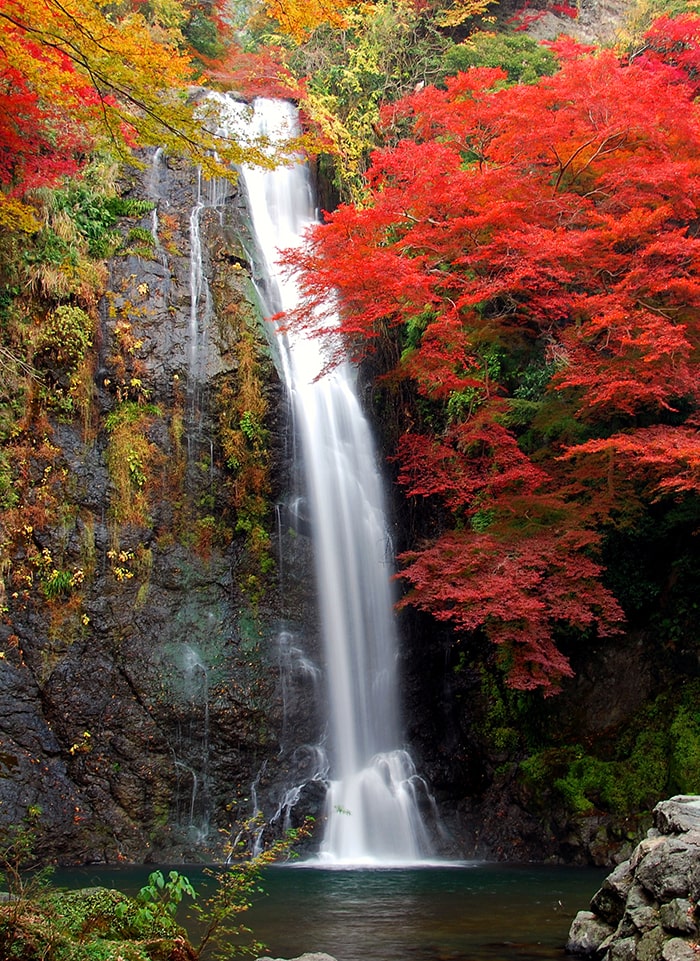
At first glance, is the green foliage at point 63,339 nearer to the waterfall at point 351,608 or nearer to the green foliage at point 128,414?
the green foliage at point 128,414

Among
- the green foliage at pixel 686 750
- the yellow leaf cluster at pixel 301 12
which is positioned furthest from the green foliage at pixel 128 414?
the green foliage at pixel 686 750

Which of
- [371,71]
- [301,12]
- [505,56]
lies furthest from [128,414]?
[505,56]

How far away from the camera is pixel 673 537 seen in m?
12.1

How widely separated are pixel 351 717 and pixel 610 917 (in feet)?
24.8

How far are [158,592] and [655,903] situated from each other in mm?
9343

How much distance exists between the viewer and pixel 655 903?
5211 mm

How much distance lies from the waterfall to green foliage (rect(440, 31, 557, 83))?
6978 mm

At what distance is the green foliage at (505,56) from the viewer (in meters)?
18.6

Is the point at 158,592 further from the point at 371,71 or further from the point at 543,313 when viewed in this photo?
the point at 371,71

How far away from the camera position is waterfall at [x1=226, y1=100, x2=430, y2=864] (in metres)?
11.9

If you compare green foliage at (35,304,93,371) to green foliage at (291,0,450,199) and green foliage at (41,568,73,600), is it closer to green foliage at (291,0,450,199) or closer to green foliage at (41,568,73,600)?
green foliage at (41,568,73,600)

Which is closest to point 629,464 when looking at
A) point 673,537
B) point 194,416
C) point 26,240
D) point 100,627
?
point 673,537

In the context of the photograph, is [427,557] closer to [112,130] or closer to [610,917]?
[610,917]

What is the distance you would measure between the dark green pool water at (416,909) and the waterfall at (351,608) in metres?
1.38
